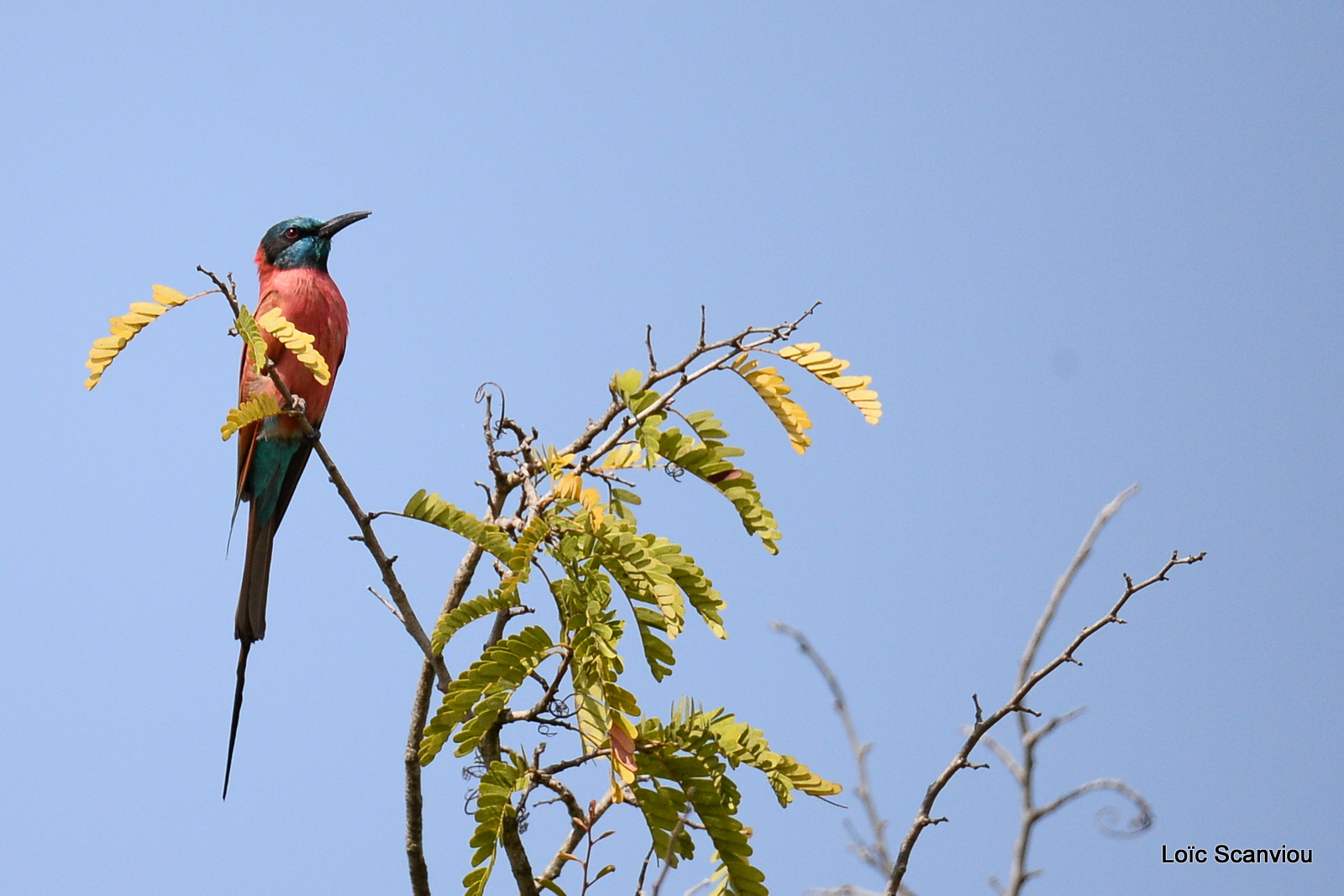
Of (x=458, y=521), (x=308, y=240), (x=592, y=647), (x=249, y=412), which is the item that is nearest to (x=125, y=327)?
(x=249, y=412)

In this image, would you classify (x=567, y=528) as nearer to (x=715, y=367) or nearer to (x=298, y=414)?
(x=715, y=367)

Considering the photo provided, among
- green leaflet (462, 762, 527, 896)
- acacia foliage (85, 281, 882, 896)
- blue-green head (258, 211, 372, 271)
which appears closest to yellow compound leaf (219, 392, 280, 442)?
acacia foliage (85, 281, 882, 896)

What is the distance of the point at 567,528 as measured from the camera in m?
2.34

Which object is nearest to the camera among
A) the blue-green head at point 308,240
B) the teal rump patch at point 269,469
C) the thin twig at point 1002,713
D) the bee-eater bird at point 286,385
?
the thin twig at point 1002,713

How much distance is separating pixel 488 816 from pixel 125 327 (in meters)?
1.33

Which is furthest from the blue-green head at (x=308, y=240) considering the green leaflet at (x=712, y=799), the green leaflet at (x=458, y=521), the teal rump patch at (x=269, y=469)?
the green leaflet at (x=712, y=799)

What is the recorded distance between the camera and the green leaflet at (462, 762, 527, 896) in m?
2.29

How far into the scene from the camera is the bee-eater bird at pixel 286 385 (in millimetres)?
3926

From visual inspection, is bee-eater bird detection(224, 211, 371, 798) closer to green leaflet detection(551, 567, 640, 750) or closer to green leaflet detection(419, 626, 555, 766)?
green leaflet detection(419, 626, 555, 766)

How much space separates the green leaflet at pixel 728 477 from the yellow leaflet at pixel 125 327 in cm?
117

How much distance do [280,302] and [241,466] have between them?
0.85m

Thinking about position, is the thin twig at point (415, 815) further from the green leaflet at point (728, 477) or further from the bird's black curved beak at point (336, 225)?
the bird's black curved beak at point (336, 225)

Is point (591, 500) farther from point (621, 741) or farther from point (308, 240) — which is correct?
point (308, 240)

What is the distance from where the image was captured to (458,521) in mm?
2490
